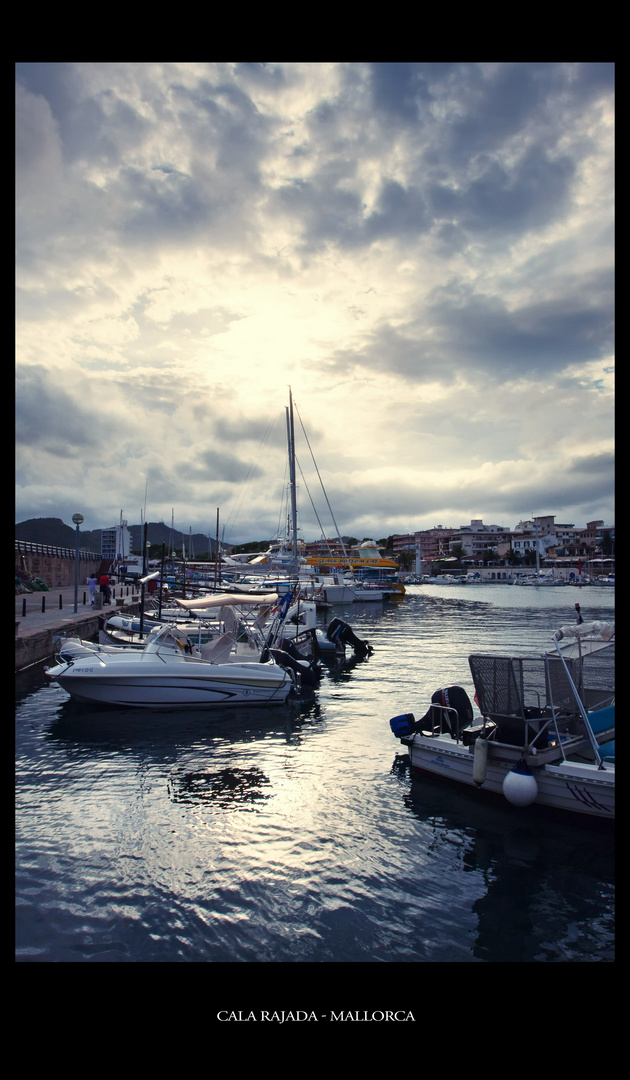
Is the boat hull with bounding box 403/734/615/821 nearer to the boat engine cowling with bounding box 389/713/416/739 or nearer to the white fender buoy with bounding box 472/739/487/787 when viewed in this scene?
the white fender buoy with bounding box 472/739/487/787

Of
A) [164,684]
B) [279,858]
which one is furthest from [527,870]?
[164,684]

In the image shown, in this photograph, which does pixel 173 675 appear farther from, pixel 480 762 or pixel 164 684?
pixel 480 762

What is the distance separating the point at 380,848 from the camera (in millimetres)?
7234

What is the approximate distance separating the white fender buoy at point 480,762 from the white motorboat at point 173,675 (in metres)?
7.08

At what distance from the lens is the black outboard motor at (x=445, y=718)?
403 inches

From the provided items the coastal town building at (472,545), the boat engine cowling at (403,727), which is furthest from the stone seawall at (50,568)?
the coastal town building at (472,545)

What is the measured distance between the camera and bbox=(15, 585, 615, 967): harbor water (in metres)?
5.36

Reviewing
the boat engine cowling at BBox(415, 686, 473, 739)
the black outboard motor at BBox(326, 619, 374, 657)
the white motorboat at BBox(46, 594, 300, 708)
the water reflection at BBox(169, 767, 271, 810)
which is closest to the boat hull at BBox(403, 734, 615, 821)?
the boat engine cowling at BBox(415, 686, 473, 739)

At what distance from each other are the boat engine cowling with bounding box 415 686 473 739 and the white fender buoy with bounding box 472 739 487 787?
4.64ft

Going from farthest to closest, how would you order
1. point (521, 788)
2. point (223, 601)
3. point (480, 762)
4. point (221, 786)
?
point (223, 601) < point (221, 786) < point (480, 762) < point (521, 788)

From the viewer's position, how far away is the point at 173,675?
13922 mm

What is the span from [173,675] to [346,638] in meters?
12.2
